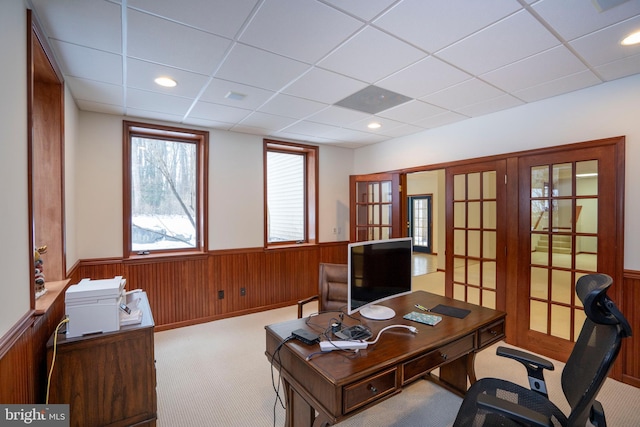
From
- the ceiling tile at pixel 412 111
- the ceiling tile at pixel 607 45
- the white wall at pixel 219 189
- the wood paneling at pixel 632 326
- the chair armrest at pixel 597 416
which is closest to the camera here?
the chair armrest at pixel 597 416

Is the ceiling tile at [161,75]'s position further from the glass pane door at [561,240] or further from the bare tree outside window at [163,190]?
the glass pane door at [561,240]

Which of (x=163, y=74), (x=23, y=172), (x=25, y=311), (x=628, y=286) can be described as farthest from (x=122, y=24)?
(x=628, y=286)

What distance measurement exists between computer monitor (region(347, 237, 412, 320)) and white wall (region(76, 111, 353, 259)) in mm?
2691

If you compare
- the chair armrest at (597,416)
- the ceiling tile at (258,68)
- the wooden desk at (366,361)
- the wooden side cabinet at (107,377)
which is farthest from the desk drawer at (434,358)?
the ceiling tile at (258,68)

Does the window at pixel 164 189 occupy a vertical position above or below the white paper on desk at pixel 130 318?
above

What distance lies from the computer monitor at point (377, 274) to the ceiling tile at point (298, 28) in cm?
134

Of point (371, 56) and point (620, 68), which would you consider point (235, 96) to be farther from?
point (620, 68)

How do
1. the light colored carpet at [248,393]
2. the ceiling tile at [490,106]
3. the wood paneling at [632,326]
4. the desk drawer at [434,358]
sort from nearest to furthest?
the desk drawer at [434,358]
the light colored carpet at [248,393]
the wood paneling at [632,326]
the ceiling tile at [490,106]

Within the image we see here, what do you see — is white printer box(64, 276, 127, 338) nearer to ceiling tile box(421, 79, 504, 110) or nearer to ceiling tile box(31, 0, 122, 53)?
ceiling tile box(31, 0, 122, 53)

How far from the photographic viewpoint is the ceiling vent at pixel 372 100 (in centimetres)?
283

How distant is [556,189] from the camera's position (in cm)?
295

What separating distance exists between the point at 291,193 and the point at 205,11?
343 cm

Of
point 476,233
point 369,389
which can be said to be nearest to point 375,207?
point 476,233

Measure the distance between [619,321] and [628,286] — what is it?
6.77 ft
